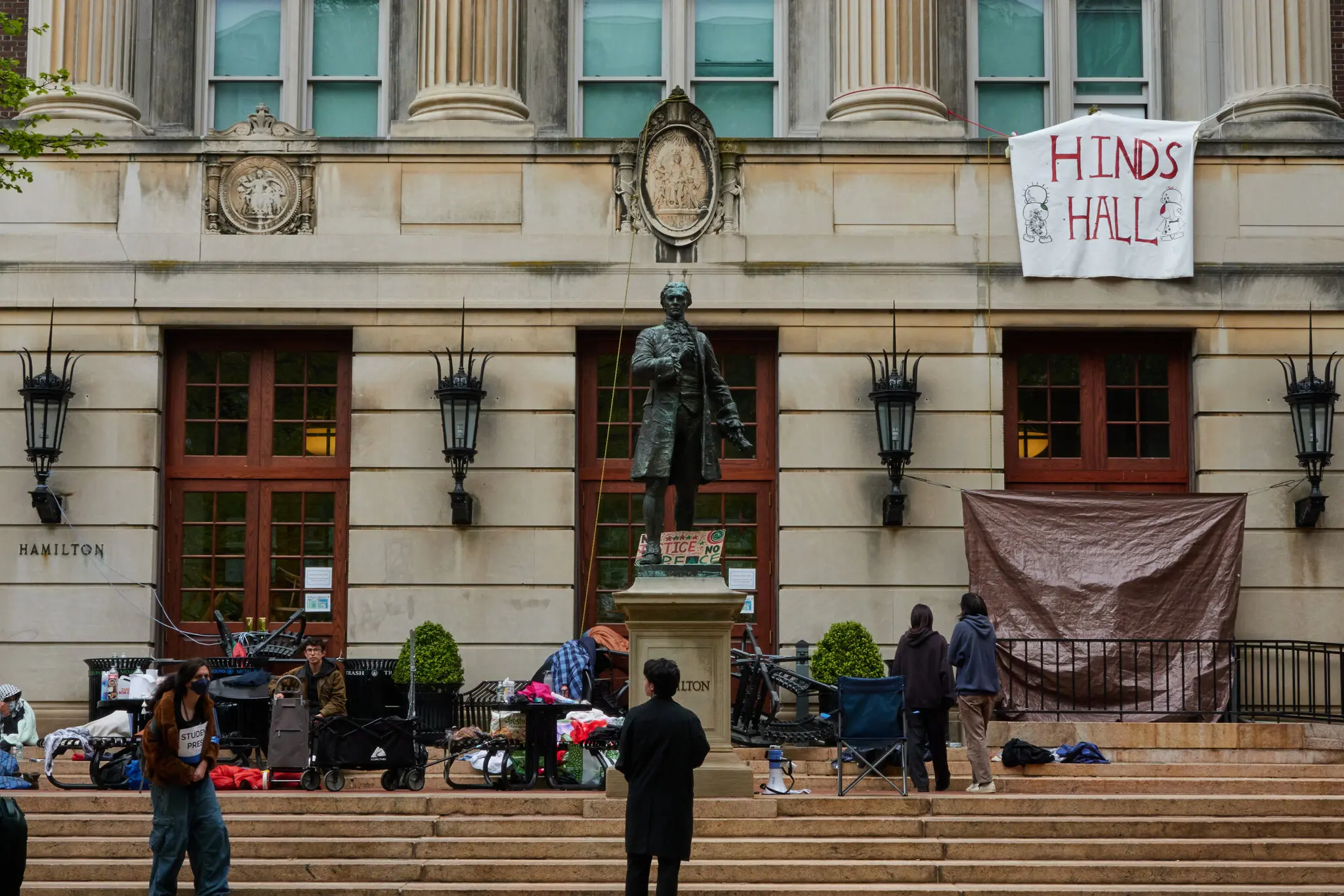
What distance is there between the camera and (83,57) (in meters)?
21.0

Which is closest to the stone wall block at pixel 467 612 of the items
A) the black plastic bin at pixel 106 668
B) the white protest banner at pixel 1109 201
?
the black plastic bin at pixel 106 668

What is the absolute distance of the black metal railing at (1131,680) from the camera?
1881 cm

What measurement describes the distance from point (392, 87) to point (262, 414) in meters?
4.35

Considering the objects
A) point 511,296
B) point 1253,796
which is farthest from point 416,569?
point 1253,796

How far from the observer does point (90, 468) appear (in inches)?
804

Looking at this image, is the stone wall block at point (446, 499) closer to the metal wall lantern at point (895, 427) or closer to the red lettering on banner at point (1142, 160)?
the metal wall lantern at point (895, 427)

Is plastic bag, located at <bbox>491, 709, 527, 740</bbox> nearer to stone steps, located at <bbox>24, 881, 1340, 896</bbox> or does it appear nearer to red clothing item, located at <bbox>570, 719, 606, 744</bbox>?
red clothing item, located at <bbox>570, 719, 606, 744</bbox>

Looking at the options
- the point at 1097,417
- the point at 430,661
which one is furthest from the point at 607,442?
the point at 1097,417

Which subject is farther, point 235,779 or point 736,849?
point 235,779

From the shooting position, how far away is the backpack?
54.4ft

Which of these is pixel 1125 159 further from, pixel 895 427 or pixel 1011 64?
pixel 895 427

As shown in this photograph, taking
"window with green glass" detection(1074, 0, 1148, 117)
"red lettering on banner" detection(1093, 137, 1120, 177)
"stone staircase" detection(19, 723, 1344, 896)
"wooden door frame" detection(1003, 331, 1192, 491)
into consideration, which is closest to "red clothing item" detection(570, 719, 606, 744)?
"stone staircase" detection(19, 723, 1344, 896)

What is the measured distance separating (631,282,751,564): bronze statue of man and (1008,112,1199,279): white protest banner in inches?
240

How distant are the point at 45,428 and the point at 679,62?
8.63m
